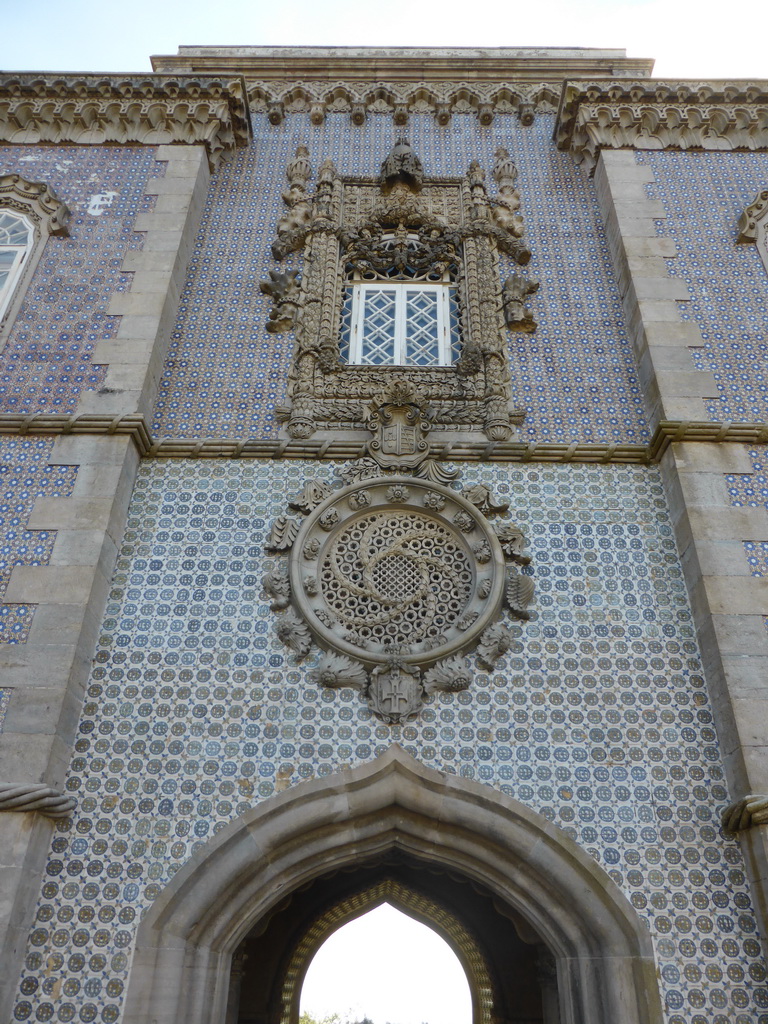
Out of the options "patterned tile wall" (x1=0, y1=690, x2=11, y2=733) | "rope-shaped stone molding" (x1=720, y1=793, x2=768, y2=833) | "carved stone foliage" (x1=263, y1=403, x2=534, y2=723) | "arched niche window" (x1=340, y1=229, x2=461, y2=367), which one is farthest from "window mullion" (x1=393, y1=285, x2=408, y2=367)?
"rope-shaped stone molding" (x1=720, y1=793, x2=768, y2=833)

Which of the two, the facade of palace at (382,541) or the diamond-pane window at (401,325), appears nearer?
the facade of palace at (382,541)

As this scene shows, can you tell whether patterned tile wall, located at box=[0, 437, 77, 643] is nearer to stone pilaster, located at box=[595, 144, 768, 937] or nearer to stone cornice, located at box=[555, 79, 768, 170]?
stone pilaster, located at box=[595, 144, 768, 937]

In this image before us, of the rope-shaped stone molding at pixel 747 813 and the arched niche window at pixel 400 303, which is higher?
the arched niche window at pixel 400 303

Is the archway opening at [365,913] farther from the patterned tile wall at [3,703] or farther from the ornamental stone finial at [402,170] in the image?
the ornamental stone finial at [402,170]

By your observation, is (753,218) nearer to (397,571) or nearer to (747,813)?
(397,571)

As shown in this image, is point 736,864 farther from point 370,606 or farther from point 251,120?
point 251,120

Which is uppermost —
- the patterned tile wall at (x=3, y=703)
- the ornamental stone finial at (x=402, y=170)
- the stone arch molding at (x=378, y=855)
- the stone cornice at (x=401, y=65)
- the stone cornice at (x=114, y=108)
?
the stone cornice at (x=401, y=65)

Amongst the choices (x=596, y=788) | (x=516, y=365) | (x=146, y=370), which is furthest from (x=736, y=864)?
(x=146, y=370)

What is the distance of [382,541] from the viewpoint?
6836mm

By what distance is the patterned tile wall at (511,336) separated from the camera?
7598 millimetres

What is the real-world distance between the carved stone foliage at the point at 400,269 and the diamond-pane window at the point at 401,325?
15 centimetres

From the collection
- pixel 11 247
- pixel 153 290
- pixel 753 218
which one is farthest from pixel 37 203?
pixel 753 218

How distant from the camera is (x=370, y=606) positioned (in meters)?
6.50

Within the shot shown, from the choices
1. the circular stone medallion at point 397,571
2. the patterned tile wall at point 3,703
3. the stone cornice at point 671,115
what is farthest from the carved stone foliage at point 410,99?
the patterned tile wall at point 3,703
